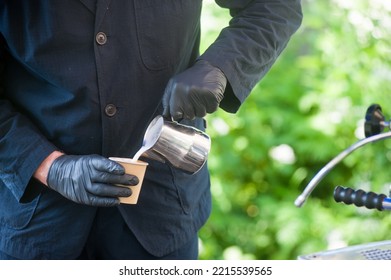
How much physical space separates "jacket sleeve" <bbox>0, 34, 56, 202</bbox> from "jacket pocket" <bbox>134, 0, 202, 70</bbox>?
28cm

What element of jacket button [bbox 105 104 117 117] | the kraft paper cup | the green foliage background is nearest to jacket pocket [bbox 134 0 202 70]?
jacket button [bbox 105 104 117 117]

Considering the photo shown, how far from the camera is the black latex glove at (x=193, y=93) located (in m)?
1.48

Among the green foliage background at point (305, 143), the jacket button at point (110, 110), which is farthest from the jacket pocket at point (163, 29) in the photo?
the green foliage background at point (305, 143)

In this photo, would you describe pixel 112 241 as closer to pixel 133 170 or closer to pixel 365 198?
pixel 133 170

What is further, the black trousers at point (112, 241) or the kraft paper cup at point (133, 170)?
the black trousers at point (112, 241)

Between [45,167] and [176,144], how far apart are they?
0.95 ft

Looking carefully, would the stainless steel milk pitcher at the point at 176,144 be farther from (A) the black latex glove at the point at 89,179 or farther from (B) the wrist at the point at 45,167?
(B) the wrist at the point at 45,167

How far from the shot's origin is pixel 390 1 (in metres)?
2.81

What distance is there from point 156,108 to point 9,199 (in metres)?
0.39

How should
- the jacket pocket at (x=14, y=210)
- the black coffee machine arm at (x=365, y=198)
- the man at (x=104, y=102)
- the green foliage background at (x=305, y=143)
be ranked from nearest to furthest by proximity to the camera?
the black coffee machine arm at (x=365, y=198), the man at (x=104, y=102), the jacket pocket at (x=14, y=210), the green foliage background at (x=305, y=143)

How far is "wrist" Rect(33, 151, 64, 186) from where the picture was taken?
157cm

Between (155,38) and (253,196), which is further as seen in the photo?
(253,196)
